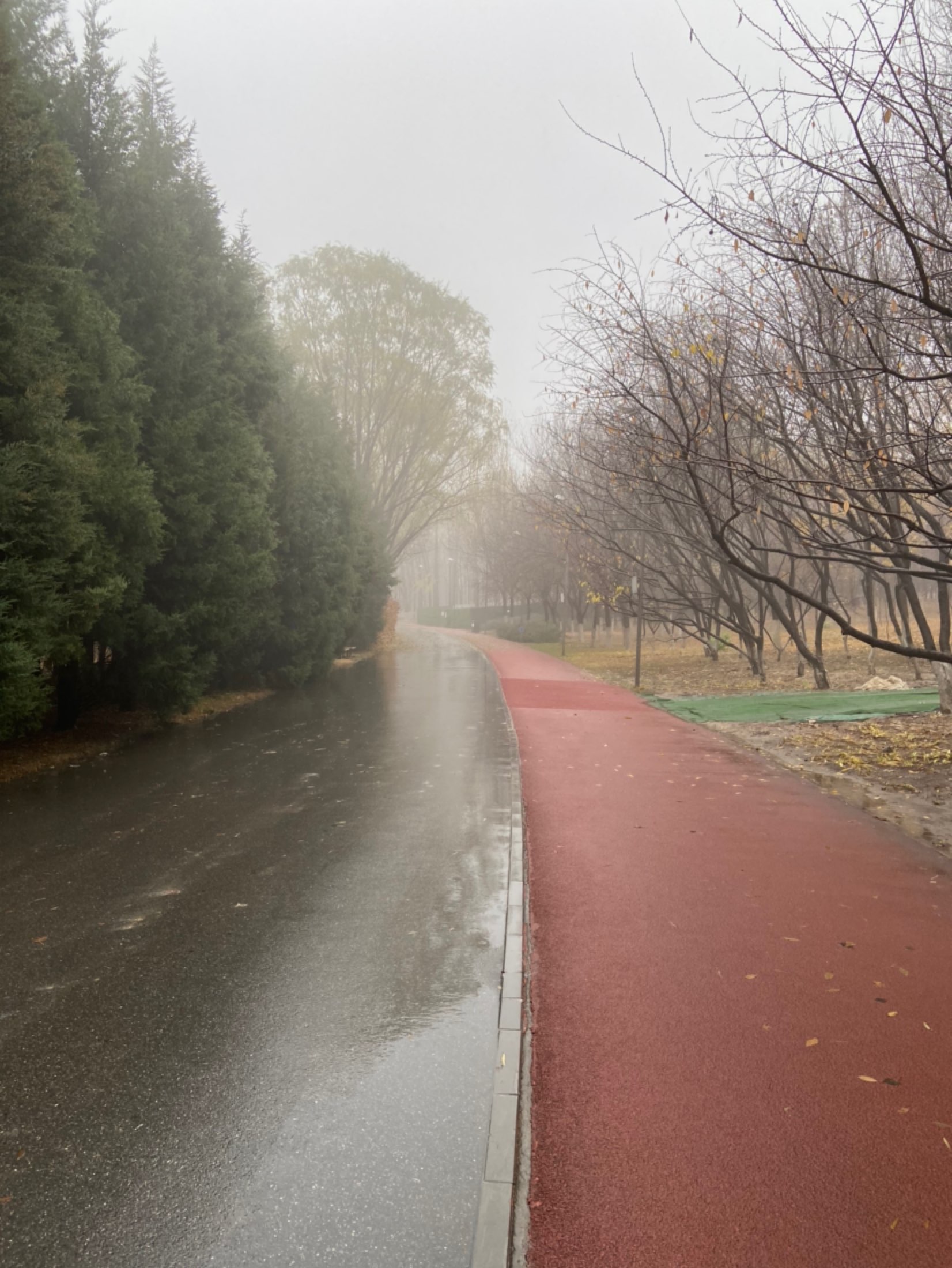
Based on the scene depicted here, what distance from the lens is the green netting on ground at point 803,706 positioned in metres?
13.8

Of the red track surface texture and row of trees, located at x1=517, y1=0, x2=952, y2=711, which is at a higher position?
row of trees, located at x1=517, y1=0, x2=952, y2=711

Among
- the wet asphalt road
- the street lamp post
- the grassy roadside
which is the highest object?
the street lamp post

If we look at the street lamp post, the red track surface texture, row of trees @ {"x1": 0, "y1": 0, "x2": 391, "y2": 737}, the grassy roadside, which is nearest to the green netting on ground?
the grassy roadside

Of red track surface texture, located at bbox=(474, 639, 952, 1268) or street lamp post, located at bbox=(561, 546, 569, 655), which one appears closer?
red track surface texture, located at bbox=(474, 639, 952, 1268)

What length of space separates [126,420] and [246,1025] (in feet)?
30.7

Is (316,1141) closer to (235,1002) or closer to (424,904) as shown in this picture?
(235,1002)

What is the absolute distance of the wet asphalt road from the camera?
2.59 m

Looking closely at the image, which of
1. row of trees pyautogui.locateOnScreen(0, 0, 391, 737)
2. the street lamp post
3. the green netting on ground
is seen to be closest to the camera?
row of trees pyautogui.locateOnScreen(0, 0, 391, 737)

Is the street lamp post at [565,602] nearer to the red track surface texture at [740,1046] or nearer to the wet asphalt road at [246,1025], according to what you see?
the wet asphalt road at [246,1025]

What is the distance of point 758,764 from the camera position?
10383 millimetres

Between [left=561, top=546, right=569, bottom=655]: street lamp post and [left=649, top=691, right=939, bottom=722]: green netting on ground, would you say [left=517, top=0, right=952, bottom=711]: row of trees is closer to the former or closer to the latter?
[left=649, top=691, right=939, bottom=722]: green netting on ground

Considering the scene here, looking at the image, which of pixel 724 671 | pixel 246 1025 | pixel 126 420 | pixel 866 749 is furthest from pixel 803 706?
pixel 246 1025

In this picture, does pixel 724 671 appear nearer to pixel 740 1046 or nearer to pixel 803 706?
pixel 803 706

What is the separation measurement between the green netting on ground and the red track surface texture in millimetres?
7016
